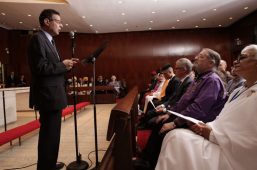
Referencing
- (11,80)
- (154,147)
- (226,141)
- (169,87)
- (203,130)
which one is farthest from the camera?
(11,80)

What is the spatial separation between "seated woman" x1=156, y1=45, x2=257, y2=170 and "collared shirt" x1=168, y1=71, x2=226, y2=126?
26cm

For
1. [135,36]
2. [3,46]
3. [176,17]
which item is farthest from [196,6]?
[3,46]

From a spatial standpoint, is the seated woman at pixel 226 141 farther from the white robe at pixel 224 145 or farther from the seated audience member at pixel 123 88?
the seated audience member at pixel 123 88

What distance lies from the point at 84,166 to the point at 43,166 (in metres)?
0.49

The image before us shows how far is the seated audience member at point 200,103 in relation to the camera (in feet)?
5.04

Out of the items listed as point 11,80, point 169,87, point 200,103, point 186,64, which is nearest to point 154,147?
point 200,103

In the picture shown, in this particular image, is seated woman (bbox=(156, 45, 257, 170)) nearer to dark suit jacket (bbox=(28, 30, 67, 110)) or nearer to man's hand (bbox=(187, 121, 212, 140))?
man's hand (bbox=(187, 121, 212, 140))

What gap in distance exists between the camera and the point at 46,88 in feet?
4.89

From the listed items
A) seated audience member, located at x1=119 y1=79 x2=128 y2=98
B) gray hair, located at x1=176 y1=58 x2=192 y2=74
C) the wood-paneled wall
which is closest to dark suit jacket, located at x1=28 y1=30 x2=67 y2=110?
gray hair, located at x1=176 y1=58 x2=192 y2=74

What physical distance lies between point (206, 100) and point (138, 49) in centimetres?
933

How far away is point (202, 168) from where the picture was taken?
3.52 feet

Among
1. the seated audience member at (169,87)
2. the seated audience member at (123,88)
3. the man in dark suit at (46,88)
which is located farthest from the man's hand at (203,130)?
the seated audience member at (123,88)

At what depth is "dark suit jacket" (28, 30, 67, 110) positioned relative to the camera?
1.47 metres

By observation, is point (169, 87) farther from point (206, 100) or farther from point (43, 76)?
point (43, 76)
